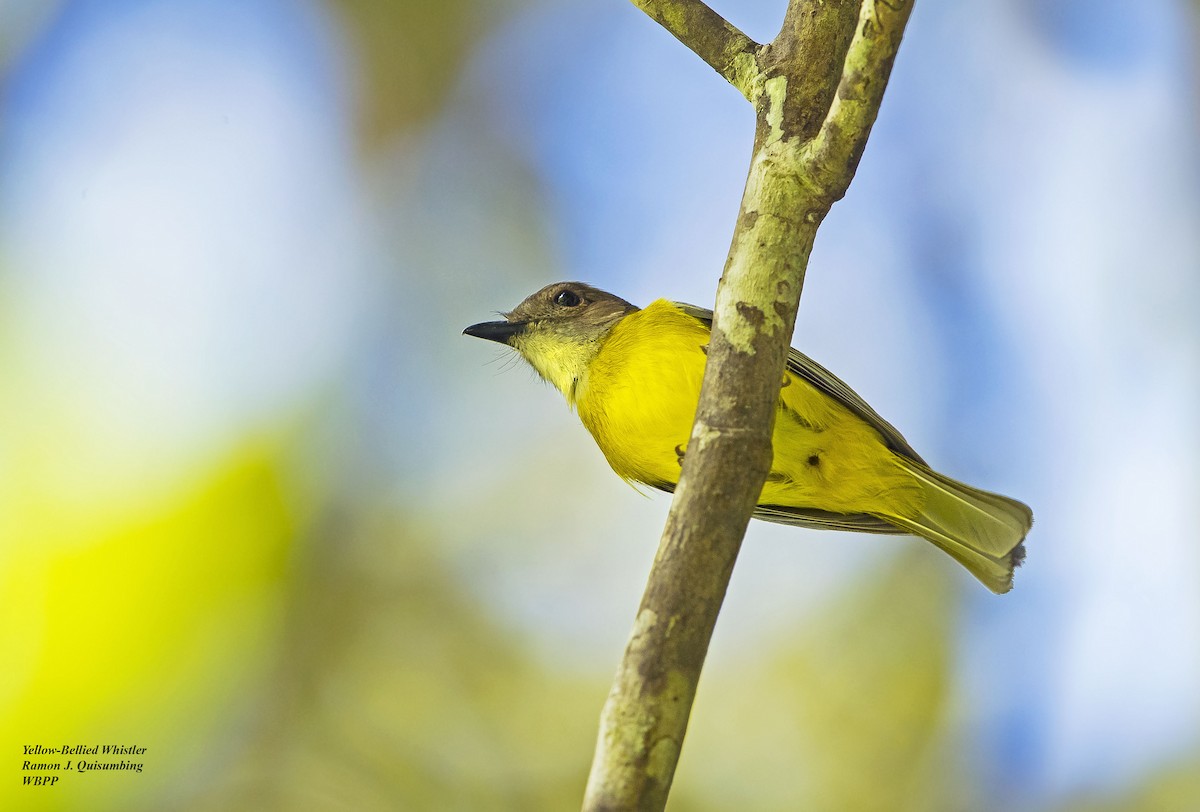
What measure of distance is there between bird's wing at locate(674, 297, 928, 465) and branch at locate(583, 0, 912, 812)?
1346 mm

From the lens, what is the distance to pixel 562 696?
6.71 m

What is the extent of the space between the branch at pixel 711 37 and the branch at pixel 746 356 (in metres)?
0.01

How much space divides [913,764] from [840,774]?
45 cm

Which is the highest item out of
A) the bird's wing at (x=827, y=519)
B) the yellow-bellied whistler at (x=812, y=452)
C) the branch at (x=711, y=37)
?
the branch at (x=711, y=37)

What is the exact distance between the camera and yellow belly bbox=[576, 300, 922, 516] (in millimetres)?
3918

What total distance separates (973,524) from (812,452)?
653 millimetres

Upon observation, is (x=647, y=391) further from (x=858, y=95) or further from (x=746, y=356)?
(x=858, y=95)

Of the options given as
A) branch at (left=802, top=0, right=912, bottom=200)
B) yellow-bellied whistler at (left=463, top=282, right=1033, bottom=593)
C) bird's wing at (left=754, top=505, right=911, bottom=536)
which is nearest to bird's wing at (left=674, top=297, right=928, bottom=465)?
yellow-bellied whistler at (left=463, top=282, right=1033, bottom=593)

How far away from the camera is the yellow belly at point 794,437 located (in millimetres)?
3918

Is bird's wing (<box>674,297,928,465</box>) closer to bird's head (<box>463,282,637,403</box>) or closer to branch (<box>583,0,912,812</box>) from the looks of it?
bird's head (<box>463,282,637,403</box>)

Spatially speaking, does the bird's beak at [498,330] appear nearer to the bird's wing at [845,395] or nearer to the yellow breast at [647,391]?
the yellow breast at [647,391]

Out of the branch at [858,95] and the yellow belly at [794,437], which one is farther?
the yellow belly at [794,437]

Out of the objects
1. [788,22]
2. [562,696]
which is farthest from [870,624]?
[788,22]

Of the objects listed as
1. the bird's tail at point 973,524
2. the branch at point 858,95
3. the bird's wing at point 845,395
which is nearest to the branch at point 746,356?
the branch at point 858,95
